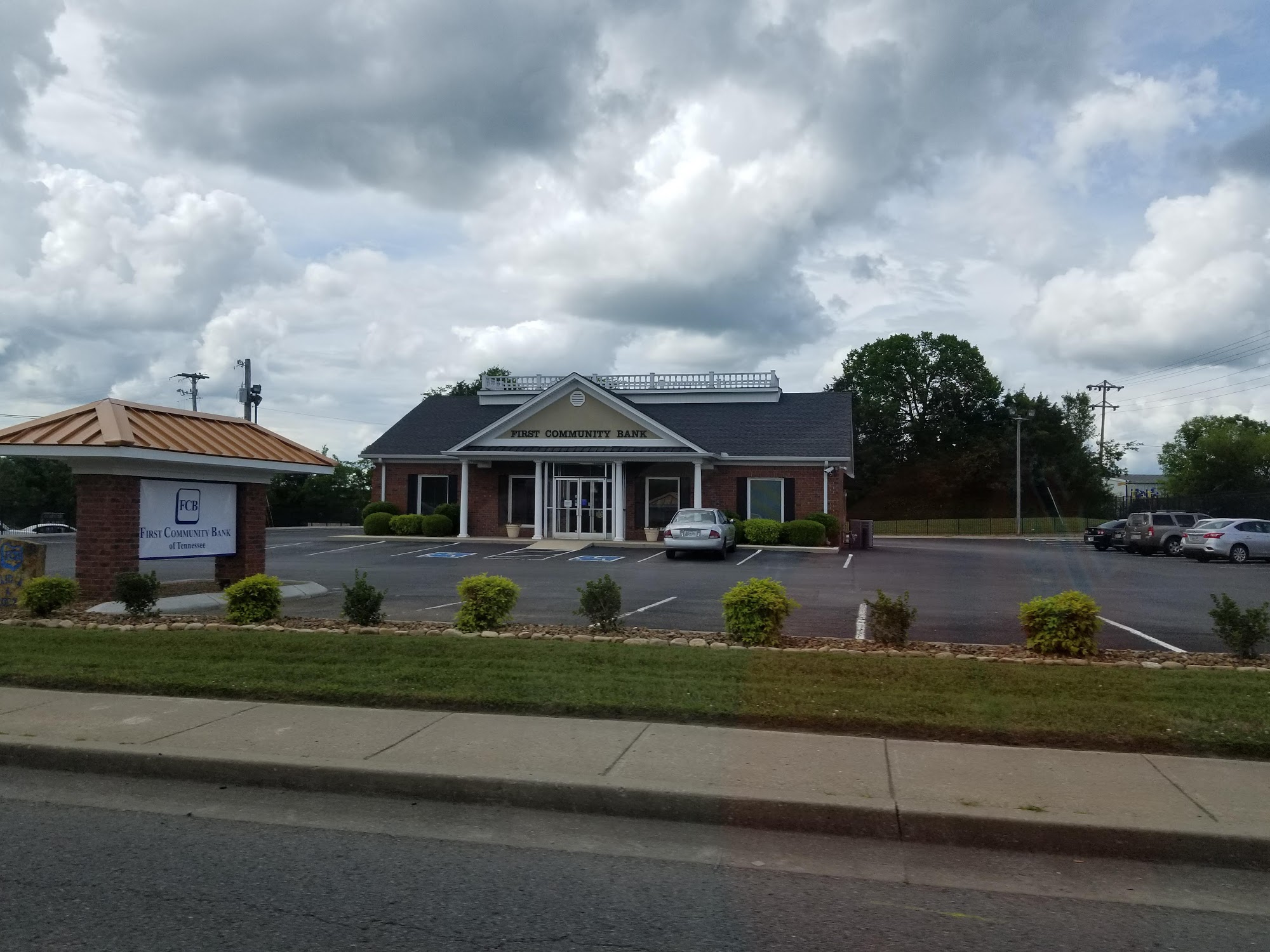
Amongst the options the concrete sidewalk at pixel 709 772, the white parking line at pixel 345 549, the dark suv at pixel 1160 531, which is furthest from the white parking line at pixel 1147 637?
the dark suv at pixel 1160 531

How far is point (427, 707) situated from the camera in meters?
8.18

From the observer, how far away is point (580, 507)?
3562 centimetres

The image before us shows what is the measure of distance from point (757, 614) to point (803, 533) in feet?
71.6

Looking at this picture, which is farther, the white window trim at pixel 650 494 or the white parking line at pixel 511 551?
the white window trim at pixel 650 494

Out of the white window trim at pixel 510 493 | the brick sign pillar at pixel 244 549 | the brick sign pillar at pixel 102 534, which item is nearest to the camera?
the brick sign pillar at pixel 102 534

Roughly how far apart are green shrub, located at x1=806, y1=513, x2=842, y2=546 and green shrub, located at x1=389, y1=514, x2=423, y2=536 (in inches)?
539

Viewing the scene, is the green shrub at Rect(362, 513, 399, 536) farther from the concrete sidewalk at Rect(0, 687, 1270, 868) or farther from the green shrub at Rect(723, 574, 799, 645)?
the concrete sidewalk at Rect(0, 687, 1270, 868)

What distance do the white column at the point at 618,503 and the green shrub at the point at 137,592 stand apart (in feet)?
73.6

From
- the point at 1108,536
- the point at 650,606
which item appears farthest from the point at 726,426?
the point at 650,606

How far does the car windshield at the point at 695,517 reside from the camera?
27.8 m

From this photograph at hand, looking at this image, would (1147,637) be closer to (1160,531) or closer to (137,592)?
(137,592)

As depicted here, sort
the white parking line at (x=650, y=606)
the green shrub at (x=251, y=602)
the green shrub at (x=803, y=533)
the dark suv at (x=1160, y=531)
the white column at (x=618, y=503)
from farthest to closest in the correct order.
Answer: the dark suv at (x=1160, y=531), the white column at (x=618, y=503), the green shrub at (x=803, y=533), the white parking line at (x=650, y=606), the green shrub at (x=251, y=602)

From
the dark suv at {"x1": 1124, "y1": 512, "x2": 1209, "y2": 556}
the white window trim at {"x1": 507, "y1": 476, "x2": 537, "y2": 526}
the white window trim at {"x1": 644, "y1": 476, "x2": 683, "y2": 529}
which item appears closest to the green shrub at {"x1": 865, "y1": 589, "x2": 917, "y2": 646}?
the white window trim at {"x1": 644, "y1": 476, "x2": 683, "y2": 529}

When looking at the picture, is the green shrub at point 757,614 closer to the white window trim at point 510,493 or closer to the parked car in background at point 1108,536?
the white window trim at point 510,493
